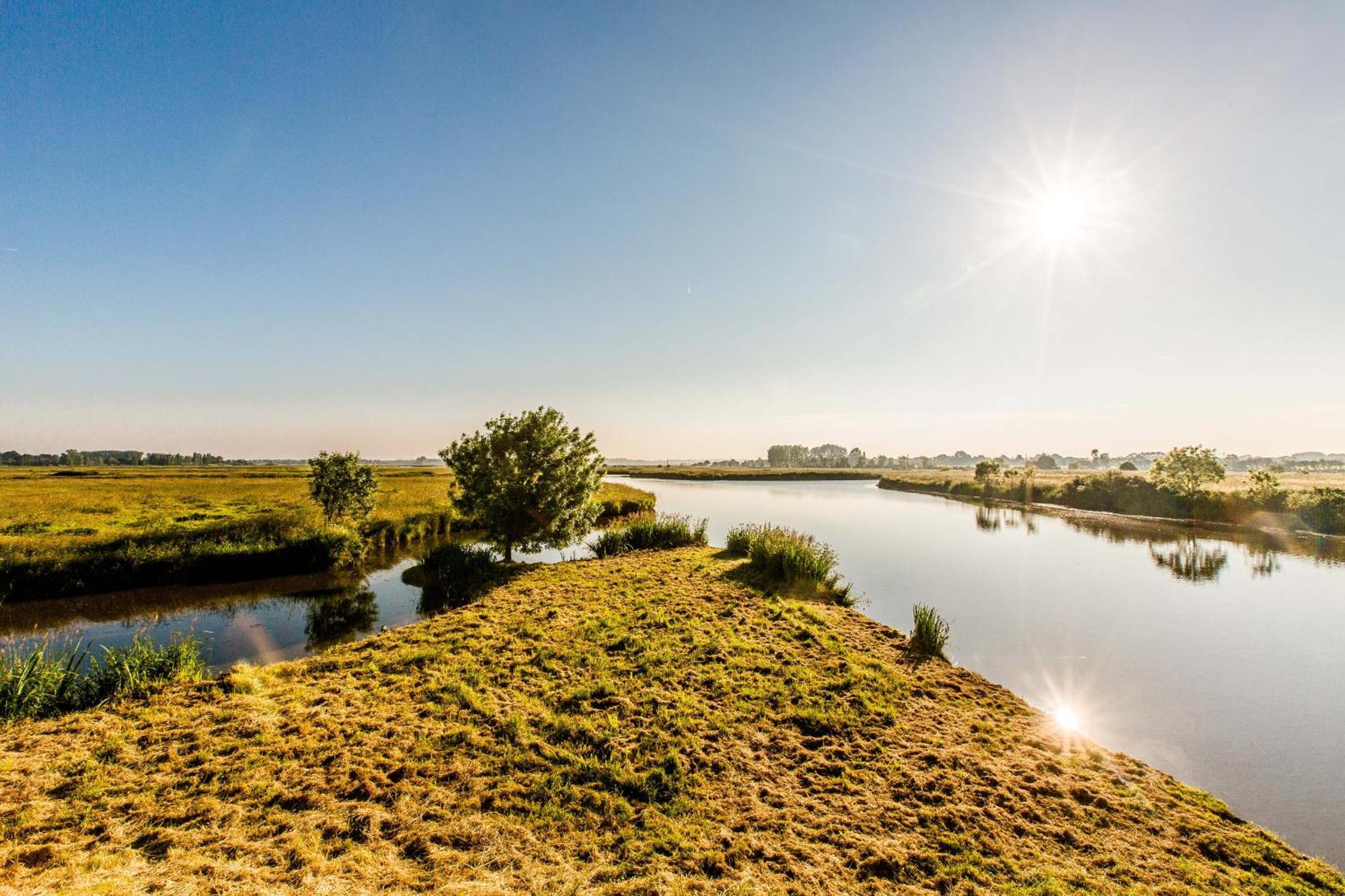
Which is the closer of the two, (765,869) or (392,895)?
(392,895)

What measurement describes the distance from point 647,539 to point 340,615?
11.3 m

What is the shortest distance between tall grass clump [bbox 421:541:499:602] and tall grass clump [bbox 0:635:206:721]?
6.59 meters

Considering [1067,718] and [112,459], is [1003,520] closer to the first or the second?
[1067,718]

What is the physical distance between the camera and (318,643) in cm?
1210

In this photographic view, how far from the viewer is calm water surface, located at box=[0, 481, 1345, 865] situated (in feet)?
25.1

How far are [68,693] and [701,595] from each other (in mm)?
11706

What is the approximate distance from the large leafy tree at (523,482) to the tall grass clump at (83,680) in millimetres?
9919

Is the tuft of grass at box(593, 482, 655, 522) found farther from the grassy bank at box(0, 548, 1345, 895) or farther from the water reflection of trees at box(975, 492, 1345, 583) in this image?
the grassy bank at box(0, 548, 1345, 895)

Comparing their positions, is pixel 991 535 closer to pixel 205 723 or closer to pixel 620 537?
pixel 620 537

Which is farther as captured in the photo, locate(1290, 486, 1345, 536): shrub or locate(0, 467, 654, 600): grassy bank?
locate(1290, 486, 1345, 536): shrub

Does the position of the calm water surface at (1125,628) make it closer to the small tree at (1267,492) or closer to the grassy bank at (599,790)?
the grassy bank at (599,790)

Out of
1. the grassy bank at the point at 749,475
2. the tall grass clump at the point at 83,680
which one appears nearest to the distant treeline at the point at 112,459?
the grassy bank at the point at 749,475

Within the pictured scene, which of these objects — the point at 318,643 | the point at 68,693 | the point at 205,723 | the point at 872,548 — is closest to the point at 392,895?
the point at 205,723

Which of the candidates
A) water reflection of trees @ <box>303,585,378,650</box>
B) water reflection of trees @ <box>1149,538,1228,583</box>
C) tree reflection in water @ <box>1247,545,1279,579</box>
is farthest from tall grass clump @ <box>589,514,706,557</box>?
tree reflection in water @ <box>1247,545,1279,579</box>
